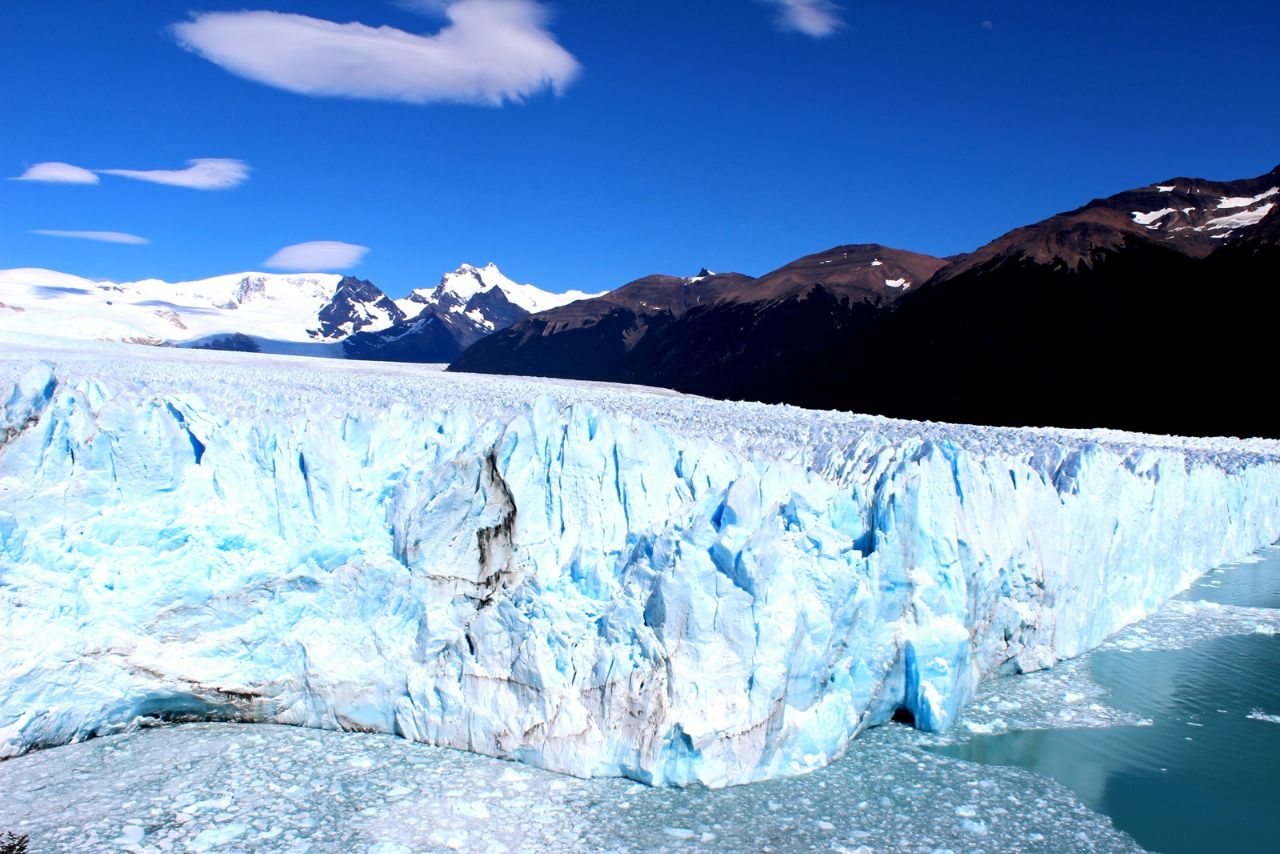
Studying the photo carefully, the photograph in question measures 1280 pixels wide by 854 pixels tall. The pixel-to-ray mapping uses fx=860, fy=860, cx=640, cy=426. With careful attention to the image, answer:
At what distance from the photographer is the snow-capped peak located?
15238 cm

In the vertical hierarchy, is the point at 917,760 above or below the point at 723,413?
below

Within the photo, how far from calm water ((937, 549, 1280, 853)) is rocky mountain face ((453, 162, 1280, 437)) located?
28.0m

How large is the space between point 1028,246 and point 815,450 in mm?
41125

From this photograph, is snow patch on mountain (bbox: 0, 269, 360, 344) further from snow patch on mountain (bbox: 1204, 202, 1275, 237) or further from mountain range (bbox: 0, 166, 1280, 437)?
snow patch on mountain (bbox: 1204, 202, 1275, 237)

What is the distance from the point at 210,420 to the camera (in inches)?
324

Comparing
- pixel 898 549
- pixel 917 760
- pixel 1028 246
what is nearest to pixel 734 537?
pixel 898 549

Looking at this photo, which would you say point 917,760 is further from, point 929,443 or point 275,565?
point 275,565

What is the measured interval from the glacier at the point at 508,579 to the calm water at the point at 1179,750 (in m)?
0.73

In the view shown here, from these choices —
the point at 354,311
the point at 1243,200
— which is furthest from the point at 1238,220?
the point at 354,311

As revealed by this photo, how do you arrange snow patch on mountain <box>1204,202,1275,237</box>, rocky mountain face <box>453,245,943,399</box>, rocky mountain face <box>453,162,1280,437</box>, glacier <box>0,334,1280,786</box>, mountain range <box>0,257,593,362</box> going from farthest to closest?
mountain range <box>0,257,593,362</box> < rocky mountain face <box>453,245,943,399</box> < snow patch on mountain <box>1204,202,1275,237</box> < rocky mountain face <box>453,162,1280,437</box> < glacier <box>0,334,1280,786</box>

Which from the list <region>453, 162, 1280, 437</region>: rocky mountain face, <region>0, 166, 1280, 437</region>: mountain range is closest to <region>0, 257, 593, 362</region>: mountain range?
<region>0, 166, 1280, 437</region>: mountain range

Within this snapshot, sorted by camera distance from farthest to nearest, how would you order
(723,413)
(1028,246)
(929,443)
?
1. (1028,246)
2. (723,413)
3. (929,443)

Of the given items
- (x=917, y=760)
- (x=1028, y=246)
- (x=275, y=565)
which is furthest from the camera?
(x=1028, y=246)

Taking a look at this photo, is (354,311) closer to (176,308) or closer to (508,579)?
(176,308)
